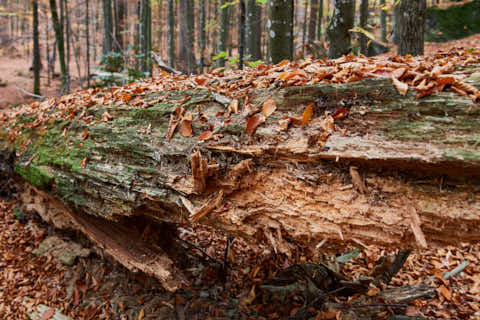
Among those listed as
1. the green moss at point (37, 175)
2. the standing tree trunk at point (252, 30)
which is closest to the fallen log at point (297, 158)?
the green moss at point (37, 175)

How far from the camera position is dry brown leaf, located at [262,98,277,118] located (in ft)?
5.48

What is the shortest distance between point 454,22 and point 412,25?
12.4 metres

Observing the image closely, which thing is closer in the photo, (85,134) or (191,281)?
(85,134)

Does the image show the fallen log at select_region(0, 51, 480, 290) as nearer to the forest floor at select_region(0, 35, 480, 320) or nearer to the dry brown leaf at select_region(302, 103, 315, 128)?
the dry brown leaf at select_region(302, 103, 315, 128)

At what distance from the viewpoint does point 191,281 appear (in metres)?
2.88

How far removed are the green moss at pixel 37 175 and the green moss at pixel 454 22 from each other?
15.6 meters

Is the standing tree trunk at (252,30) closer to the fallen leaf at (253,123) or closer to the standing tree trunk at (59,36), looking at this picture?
the standing tree trunk at (59,36)

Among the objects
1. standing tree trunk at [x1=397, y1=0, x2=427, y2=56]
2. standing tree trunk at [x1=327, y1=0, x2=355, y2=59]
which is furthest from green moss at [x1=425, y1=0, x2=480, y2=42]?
standing tree trunk at [x1=327, y1=0, x2=355, y2=59]

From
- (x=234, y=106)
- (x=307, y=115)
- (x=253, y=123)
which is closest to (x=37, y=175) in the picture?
(x=234, y=106)

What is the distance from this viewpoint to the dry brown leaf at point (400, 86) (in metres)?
1.34

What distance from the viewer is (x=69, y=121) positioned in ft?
9.87

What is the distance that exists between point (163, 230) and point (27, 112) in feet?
9.82

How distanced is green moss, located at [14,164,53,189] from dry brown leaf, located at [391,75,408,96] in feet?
9.94

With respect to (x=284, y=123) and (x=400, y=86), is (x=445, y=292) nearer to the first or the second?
(x=400, y=86)
